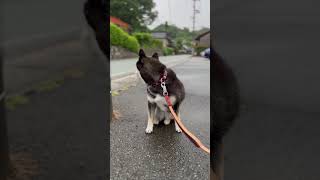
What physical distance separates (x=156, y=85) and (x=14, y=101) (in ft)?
5.61

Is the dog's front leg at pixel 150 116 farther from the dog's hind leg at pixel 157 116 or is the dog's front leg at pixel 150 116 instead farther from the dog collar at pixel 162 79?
the dog collar at pixel 162 79

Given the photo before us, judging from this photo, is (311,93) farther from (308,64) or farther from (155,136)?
(155,136)

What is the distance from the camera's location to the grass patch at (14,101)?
113 cm

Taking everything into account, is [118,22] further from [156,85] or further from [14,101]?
[14,101]

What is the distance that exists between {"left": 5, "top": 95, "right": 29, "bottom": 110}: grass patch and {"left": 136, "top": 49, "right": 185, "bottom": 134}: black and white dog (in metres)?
1.65

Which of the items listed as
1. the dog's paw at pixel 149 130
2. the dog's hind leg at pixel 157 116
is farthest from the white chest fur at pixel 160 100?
the dog's paw at pixel 149 130

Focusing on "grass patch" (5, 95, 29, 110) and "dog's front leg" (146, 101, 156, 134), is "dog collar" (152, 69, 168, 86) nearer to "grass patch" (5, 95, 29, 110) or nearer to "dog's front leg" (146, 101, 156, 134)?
"dog's front leg" (146, 101, 156, 134)

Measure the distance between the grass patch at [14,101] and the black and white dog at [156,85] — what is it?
165cm

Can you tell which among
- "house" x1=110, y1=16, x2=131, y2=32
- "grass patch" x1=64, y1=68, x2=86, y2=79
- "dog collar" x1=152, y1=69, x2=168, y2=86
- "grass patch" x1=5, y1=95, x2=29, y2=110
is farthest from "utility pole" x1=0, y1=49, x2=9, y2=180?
"dog collar" x1=152, y1=69, x2=168, y2=86

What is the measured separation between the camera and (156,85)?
274 cm

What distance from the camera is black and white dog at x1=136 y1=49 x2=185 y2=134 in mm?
2732

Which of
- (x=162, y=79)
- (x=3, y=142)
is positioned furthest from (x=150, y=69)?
(x=3, y=142)

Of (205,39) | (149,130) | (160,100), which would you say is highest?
(205,39)

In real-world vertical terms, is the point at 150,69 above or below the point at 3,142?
below
